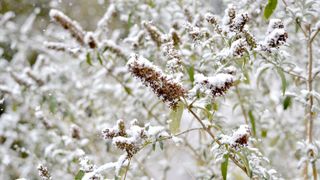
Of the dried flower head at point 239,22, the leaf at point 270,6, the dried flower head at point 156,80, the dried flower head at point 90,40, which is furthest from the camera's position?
the dried flower head at point 90,40

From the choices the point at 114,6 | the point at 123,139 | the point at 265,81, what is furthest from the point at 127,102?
the point at 123,139

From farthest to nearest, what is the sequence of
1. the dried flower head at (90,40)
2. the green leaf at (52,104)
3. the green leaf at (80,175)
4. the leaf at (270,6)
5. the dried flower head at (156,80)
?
the green leaf at (52,104) → the dried flower head at (90,40) → the leaf at (270,6) → the green leaf at (80,175) → the dried flower head at (156,80)

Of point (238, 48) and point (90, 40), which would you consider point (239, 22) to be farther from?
point (90, 40)

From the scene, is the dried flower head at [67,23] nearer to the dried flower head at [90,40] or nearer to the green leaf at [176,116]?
the dried flower head at [90,40]

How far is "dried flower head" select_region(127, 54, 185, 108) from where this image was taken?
1.16 metres

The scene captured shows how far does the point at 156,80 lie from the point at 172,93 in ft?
0.20

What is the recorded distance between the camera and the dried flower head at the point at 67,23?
2.01m

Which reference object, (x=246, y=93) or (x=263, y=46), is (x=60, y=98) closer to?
(x=246, y=93)

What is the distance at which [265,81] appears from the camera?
10.5 ft

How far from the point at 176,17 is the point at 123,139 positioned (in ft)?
5.56

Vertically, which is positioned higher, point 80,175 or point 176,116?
point 176,116

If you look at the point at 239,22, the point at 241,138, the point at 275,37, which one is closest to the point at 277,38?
the point at 275,37

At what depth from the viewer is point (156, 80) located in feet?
3.85

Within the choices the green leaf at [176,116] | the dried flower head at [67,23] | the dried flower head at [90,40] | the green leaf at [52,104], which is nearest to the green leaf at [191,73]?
the dried flower head at [90,40]
